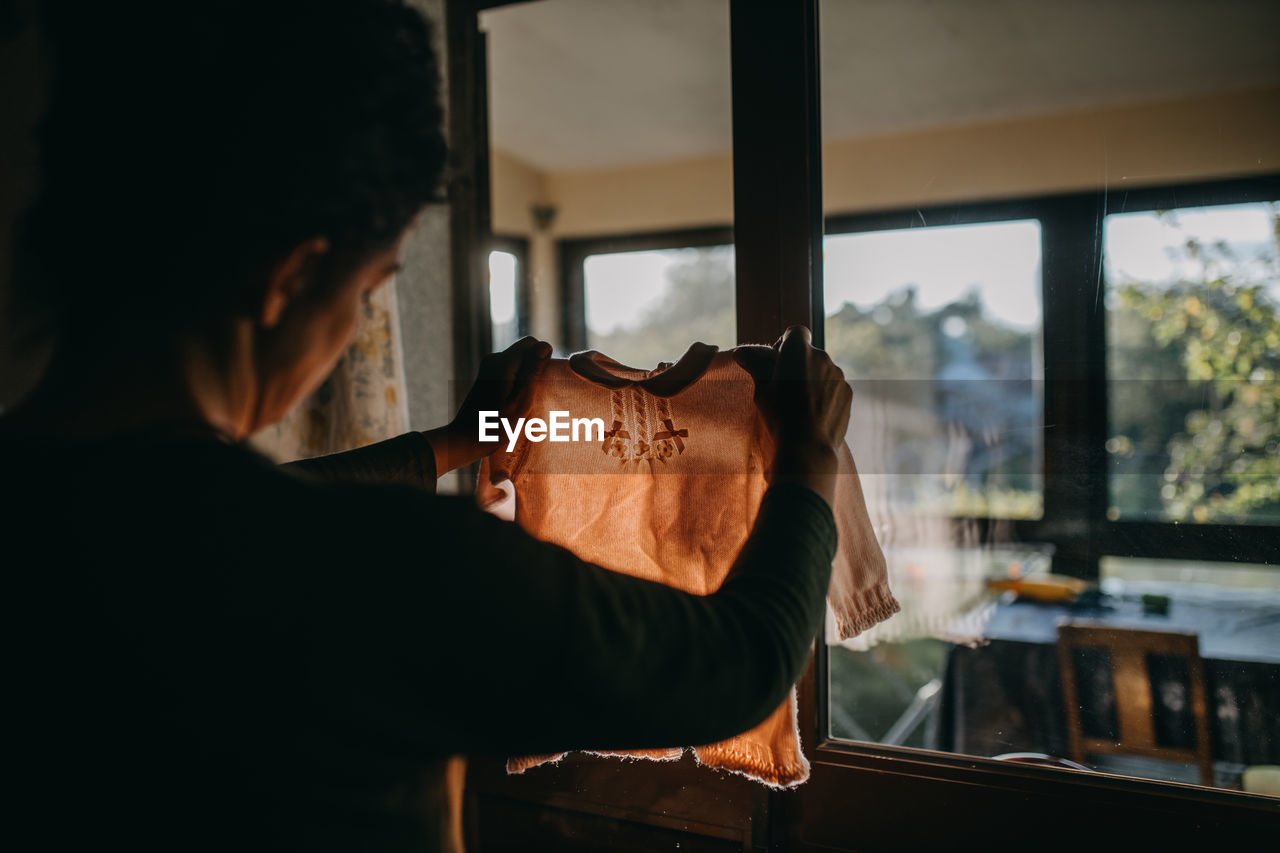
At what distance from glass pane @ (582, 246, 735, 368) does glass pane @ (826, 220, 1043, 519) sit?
232 millimetres

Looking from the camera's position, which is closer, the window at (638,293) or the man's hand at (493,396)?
the man's hand at (493,396)

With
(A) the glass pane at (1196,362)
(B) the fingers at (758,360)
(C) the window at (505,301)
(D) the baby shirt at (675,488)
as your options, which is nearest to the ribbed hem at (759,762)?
(D) the baby shirt at (675,488)

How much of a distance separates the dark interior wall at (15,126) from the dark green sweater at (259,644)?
2.14 ft

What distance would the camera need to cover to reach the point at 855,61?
161 cm

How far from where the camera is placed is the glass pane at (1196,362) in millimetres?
1021

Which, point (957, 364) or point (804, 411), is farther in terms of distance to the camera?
point (957, 364)

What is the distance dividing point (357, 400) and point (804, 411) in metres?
0.71

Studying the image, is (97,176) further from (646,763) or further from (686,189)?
(686,189)

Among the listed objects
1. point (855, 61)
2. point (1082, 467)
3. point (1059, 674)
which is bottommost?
point (1059, 674)

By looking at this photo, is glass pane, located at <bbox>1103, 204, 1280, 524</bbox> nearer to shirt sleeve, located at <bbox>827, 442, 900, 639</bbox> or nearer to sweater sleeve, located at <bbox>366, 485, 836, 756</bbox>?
shirt sleeve, located at <bbox>827, 442, 900, 639</bbox>

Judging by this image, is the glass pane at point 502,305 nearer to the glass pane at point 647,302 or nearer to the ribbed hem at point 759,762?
the glass pane at point 647,302

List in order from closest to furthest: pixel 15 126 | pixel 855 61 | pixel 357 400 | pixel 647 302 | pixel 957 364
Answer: pixel 15 126 → pixel 357 400 → pixel 647 302 → pixel 855 61 → pixel 957 364

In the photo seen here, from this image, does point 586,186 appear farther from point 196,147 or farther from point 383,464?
point 196,147

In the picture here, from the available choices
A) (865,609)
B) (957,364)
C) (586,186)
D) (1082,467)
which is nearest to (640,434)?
(865,609)
